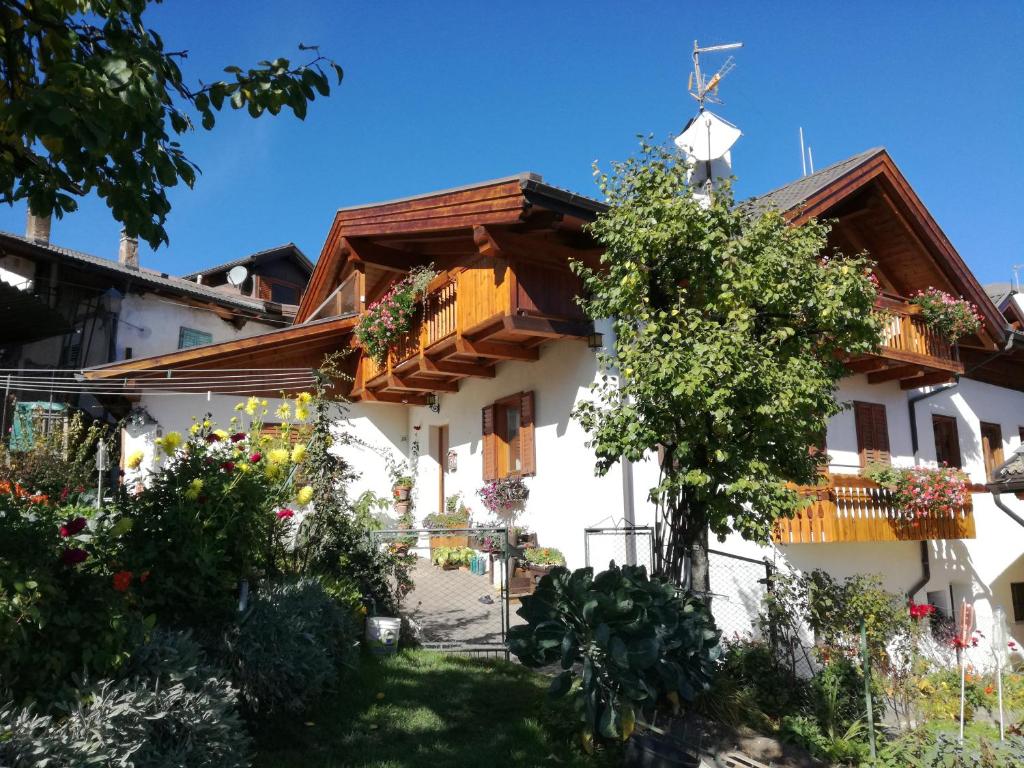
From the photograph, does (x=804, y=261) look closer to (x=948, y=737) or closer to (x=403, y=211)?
(x=948, y=737)

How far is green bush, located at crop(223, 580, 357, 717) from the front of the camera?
490 centimetres

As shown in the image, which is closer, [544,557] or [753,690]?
[753,690]

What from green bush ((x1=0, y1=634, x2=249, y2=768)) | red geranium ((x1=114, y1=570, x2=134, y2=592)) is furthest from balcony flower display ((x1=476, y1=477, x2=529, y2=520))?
red geranium ((x1=114, y1=570, x2=134, y2=592))

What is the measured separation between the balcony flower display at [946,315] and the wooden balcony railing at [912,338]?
10cm

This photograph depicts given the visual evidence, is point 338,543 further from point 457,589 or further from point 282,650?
point 457,589

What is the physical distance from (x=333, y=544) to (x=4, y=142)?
4.82 m

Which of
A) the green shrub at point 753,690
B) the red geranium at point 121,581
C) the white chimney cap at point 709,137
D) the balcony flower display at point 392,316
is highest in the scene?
the white chimney cap at point 709,137

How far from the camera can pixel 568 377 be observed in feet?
34.6

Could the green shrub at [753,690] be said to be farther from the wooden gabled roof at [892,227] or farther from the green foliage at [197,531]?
the wooden gabled roof at [892,227]

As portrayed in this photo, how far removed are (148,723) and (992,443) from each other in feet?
54.9

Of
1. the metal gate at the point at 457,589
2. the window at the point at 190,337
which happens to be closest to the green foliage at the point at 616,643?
the metal gate at the point at 457,589

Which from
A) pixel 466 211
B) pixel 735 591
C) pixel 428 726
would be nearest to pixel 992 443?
pixel 735 591

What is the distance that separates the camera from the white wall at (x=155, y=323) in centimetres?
1647

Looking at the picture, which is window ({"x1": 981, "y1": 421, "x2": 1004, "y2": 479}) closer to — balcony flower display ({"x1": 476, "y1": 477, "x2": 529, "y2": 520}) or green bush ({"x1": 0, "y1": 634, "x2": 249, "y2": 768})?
balcony flower display ({"x1": 476, "y1": 477, "x2": 529, "y2": 520})
